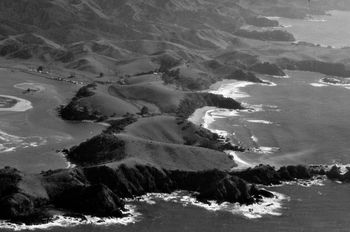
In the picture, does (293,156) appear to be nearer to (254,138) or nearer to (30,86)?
(254,138)

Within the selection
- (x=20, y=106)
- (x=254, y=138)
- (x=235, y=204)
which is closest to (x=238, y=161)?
(x=254, y=138)

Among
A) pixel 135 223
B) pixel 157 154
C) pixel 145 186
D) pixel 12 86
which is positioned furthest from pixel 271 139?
pixel 12 86

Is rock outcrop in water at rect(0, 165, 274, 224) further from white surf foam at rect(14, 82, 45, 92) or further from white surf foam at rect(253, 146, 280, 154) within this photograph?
white surf foam at rect(14, 82, 45, 92)

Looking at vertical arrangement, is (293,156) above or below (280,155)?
above

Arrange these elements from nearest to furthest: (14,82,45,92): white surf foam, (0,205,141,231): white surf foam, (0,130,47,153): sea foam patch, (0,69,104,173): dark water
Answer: (0,205,141,231): white surf foam < (0,69,104,173): dark water < (0,130,47,153): sea foam patch < (14,82,45,92): white surf foam

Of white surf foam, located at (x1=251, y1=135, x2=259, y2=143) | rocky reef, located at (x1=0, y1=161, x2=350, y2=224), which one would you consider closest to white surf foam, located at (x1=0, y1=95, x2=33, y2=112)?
white surf foam, located at (x1=251, y1=135, x2=259, y2=143)

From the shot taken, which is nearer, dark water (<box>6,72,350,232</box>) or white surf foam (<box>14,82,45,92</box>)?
dark water (<box>6,72,350,232</box>)

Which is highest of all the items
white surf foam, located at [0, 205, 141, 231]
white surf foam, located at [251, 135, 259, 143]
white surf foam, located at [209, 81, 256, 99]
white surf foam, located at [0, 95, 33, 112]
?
white surf foam, located at [0, 205, 141, 231]
